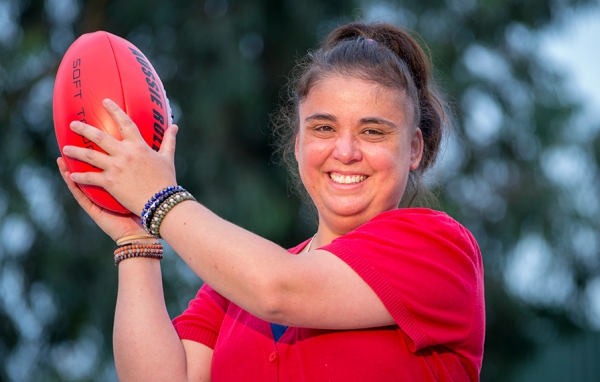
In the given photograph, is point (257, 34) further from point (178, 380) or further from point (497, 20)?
point (178, 380)

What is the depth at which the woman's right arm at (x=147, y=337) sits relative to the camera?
2402mm

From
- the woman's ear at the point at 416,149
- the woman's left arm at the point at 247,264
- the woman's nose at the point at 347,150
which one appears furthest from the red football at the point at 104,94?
the woman's ear at the point at 416,149

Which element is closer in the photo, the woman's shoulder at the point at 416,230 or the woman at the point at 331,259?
the woman at the point at 331,259

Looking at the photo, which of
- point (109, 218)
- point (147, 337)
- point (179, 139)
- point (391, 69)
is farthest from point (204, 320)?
point (179, 139)

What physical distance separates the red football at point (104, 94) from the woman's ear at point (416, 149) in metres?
0.80

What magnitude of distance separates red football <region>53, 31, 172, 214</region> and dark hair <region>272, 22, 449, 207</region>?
0.49 m

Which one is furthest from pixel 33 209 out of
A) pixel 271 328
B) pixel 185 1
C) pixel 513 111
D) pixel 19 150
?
pixel 271 328

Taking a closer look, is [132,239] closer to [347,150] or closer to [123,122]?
[123,122]

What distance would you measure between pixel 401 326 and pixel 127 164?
34.0 inches

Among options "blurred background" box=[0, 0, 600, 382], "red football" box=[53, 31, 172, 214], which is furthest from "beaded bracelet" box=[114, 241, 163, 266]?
"blurred background" box=[0, 0, 600, 382]

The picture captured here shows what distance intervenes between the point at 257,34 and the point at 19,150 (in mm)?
2614

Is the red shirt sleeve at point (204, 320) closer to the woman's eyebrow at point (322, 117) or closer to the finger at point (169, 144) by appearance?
the finger at point (169, 144)

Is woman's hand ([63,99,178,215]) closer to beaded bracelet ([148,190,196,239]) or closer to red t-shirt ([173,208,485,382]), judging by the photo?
beaded bracelet ([148,190,196,239])

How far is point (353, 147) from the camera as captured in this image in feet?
7.68
